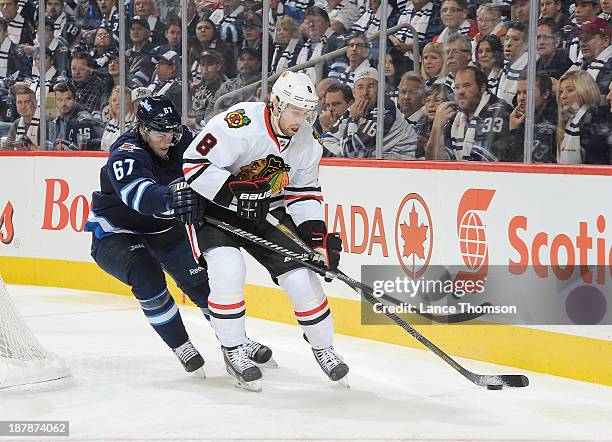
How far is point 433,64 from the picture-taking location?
5.41m

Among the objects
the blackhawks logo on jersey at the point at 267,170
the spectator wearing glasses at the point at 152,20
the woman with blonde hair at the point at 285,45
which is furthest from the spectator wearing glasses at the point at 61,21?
the blackhawks logo on jersey at the point at 267,170

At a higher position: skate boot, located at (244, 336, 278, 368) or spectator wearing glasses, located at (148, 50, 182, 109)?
spectator wearing glasses, located at (148, 50, 182, 109)

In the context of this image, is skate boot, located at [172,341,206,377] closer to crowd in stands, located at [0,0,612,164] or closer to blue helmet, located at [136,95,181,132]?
blue helmet, located at [136,95,181,132]

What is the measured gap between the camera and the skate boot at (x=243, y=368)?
4.08 m

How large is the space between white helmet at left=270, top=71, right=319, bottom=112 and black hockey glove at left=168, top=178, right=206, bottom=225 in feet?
1.45

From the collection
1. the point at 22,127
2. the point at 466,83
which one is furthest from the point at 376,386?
the point at 22,127

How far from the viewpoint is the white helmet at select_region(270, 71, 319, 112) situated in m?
3.95

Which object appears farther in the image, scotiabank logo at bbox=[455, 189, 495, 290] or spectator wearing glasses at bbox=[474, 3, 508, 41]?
spectator wearing glasses at bbox=[474, 3, 508, 41]

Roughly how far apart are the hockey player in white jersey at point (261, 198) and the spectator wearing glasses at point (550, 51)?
117 cm

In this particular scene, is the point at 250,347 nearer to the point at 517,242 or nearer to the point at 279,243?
the point at 279,243

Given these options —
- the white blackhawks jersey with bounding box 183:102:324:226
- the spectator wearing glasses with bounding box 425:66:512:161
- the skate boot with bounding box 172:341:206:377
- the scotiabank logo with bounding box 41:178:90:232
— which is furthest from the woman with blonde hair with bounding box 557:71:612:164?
the scotiabank logo with bounding box 41:178:90:232

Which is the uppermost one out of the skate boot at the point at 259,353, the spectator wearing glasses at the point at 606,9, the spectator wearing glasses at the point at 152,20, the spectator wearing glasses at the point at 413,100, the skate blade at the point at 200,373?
the spectator wearing glasses at the point at 606,9

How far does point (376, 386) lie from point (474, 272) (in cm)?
81

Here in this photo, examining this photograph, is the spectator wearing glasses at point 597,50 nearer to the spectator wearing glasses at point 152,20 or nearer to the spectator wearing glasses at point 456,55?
the spectator wearing glasses at point 456,55
